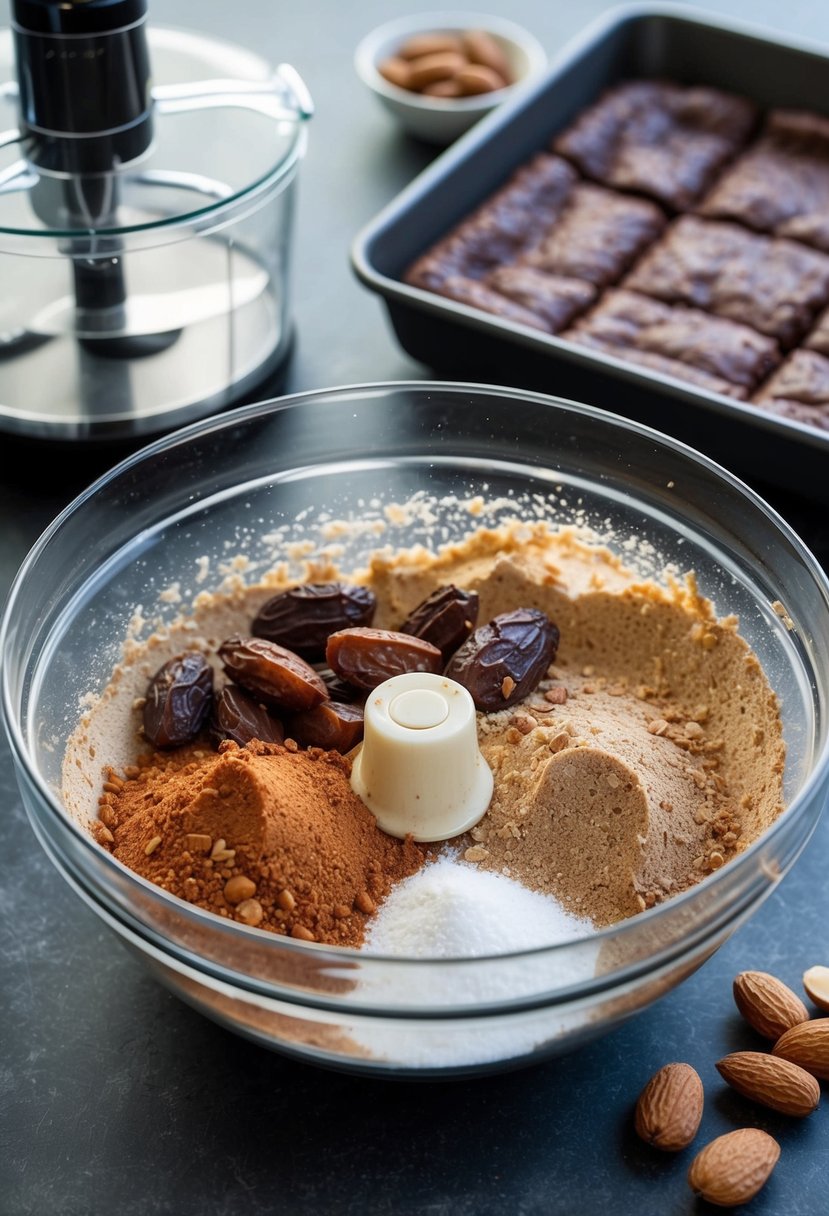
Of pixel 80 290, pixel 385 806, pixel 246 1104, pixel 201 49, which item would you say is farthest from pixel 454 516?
pixel 201 49

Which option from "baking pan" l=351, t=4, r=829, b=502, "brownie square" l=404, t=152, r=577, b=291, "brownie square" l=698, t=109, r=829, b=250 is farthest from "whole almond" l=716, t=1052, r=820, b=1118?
"brownie square" l=698, t=109, r=829, b=250

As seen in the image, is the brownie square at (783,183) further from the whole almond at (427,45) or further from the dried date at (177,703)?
the dried date at (177,703)

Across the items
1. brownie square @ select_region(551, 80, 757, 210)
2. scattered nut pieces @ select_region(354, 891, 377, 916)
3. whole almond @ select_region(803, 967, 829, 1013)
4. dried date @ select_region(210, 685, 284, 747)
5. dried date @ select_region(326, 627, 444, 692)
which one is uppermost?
brownie square @ select_region(551, 80, 757, 210)

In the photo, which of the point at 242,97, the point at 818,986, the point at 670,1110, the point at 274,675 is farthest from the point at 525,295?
the point at 670,1110

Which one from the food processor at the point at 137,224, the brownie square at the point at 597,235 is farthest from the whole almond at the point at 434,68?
the food processor at the point at 137,224

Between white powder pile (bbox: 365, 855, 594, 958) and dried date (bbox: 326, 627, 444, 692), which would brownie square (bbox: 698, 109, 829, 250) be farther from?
white powder pile (bbox: 365, 855, 594, 958)

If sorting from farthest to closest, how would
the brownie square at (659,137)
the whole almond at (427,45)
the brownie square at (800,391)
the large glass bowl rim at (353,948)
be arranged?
the whole almond at (427,45) → the brownie square at (659,137) → the brownie square at (800,391) → the large glass bowl rim at (353,948)
